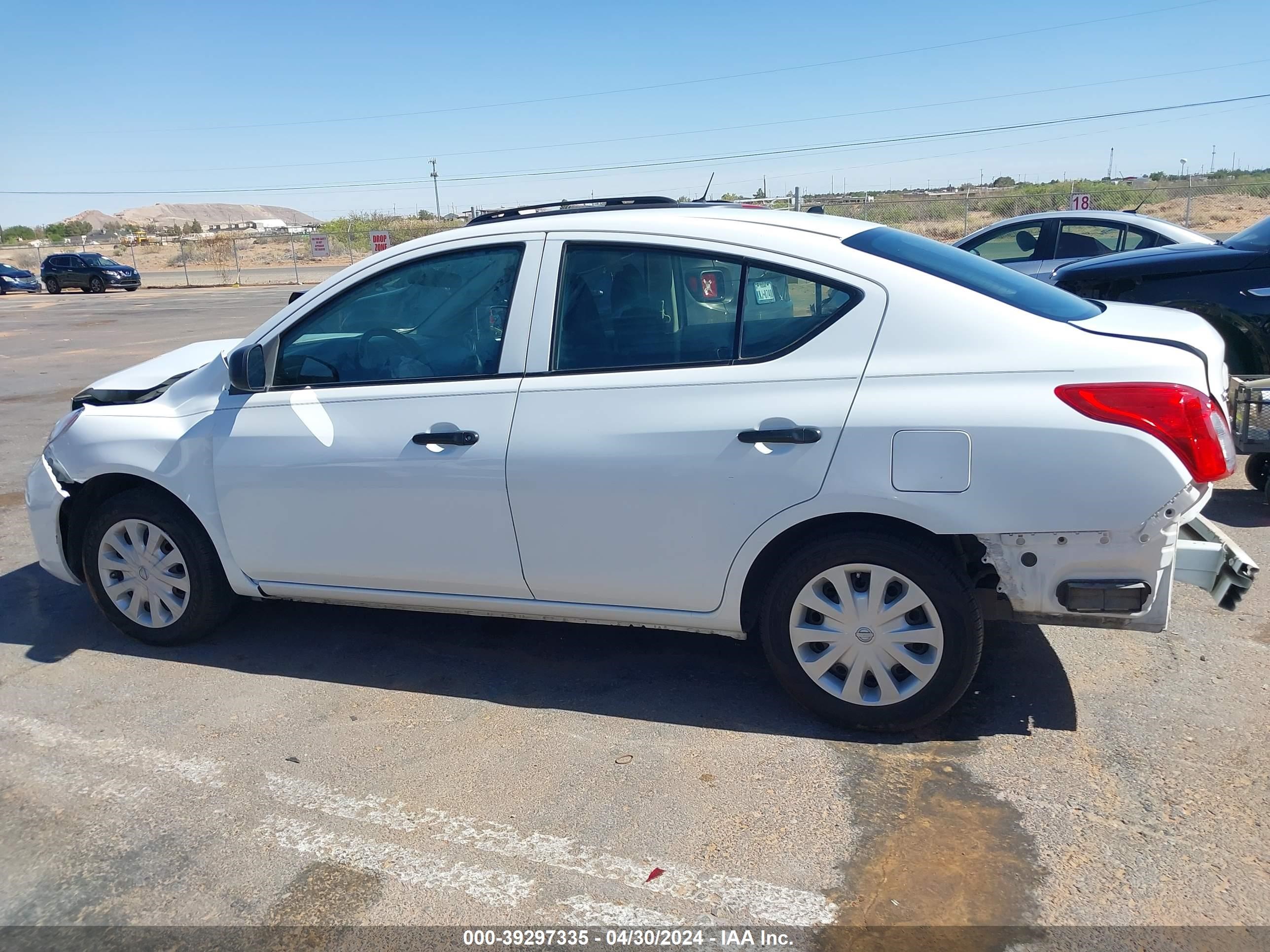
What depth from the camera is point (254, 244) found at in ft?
239

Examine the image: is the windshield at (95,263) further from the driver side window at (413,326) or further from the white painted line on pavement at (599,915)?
the white painted line on pavement at (599,915)

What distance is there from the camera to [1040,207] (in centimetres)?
3531

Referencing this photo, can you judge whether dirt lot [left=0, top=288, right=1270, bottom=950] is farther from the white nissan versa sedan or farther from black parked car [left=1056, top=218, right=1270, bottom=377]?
black parked car [left=1056, top=218, right=1270, bottom=377]

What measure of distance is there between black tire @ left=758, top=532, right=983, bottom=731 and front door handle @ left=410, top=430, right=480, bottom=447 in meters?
1.26

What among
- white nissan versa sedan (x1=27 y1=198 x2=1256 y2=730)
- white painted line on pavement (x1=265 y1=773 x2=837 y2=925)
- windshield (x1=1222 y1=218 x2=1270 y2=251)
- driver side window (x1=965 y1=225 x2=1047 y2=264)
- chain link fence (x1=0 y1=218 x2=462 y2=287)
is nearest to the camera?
white painted line on pavement (x1=265 y1=773 x2=837 y2=925)

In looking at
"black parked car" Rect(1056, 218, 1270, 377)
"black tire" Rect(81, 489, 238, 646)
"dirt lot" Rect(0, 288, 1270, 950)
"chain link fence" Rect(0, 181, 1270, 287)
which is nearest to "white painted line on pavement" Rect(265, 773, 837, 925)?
"dirt lot" Rect(0, 288, 1270, 950)

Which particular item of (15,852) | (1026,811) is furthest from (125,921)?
(1026,811)

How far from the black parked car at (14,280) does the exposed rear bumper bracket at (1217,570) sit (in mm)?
42812

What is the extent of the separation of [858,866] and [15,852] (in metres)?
2.64

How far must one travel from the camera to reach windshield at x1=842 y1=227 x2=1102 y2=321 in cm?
372

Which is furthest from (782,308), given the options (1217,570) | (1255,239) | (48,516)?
(1255,239)

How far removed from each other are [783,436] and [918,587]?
27.6 inches

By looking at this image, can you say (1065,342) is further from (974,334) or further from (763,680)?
(763,680)

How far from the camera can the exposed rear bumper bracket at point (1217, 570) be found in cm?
357
